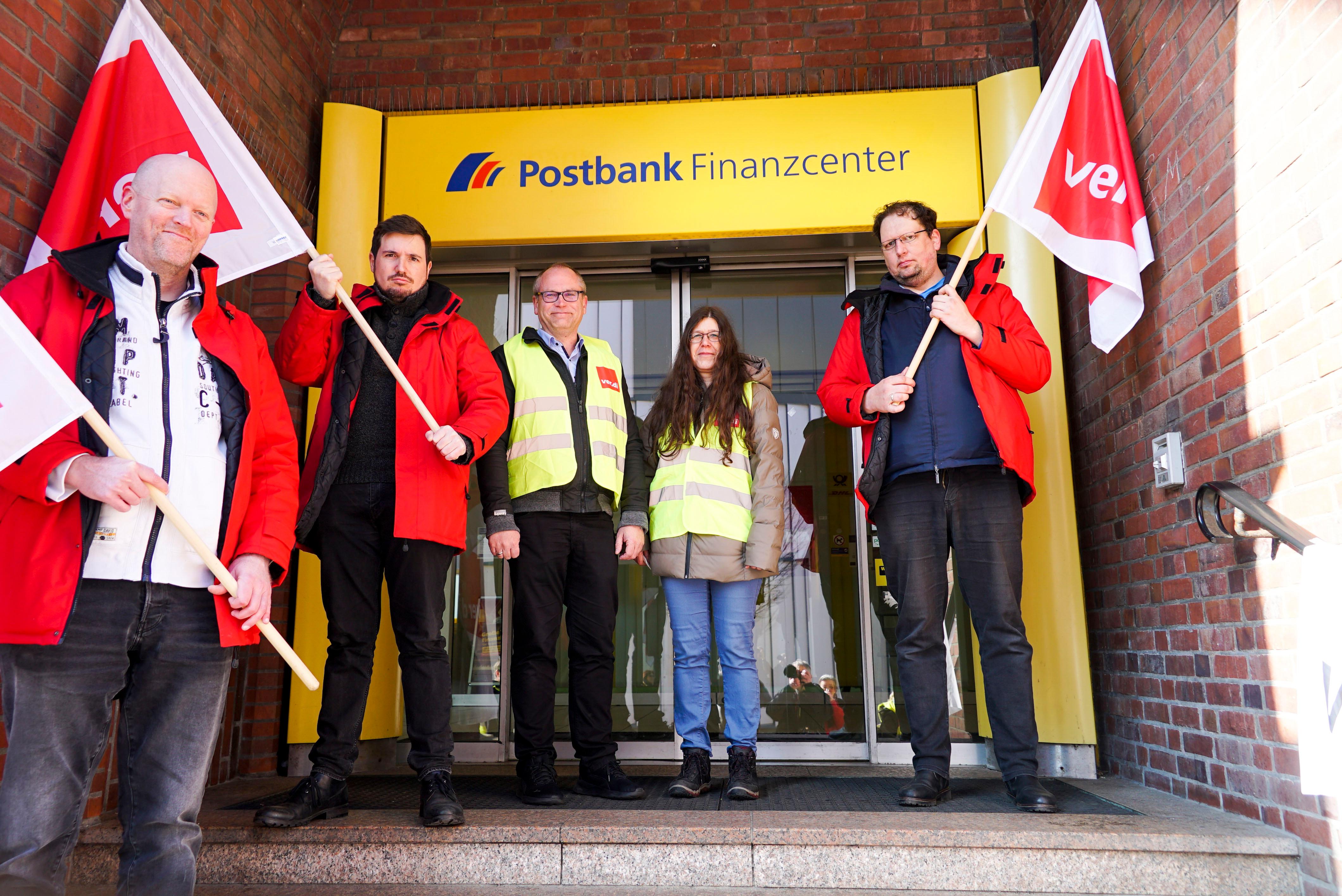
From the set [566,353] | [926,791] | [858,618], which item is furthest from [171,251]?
[858,618]

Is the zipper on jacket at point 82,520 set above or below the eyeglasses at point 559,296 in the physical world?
below

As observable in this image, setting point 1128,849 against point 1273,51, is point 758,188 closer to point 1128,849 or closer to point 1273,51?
point 1273,51

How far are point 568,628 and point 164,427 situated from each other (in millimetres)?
1648

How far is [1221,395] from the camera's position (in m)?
2.85

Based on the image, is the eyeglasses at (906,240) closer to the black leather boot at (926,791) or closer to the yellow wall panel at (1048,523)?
the yellow wall panel at (1048,523)

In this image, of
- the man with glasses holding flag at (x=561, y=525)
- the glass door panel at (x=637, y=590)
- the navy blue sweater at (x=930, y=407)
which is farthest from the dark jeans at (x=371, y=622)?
the navy blue sweater at (x=930, y=407)

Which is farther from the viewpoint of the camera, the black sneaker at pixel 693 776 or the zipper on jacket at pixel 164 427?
the black sneaker at pixel 693 776

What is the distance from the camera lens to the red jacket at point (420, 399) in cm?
286

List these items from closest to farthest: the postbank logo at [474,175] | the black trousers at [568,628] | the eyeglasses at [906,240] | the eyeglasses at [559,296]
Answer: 1. the black trousers at [568,628]
2. the eyeglasses at [906,240]
3. the eyeglasses at [559,296]
4. the postbank logo at [474,175]

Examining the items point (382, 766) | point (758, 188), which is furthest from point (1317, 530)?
point (382, 766)

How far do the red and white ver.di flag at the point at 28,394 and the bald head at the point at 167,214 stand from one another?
1.13ft

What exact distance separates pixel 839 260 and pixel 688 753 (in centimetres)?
251

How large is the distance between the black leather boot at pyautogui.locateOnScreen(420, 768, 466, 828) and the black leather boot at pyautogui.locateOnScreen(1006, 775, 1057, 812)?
67.4 inches

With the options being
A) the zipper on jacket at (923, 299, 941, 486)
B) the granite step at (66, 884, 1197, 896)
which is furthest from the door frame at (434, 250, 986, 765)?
the granite step at (66, 884, 1197, 896)
